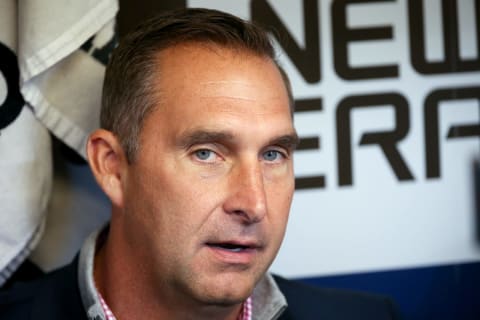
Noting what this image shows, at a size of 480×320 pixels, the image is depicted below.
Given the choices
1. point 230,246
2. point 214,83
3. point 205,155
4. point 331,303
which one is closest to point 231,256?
point 230,246

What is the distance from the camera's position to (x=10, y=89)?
1.47 meters

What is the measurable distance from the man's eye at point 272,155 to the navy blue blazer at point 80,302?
1.04 feet

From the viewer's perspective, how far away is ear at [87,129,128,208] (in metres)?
1.34

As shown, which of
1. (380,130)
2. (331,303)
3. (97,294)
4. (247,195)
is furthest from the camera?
(380,130)

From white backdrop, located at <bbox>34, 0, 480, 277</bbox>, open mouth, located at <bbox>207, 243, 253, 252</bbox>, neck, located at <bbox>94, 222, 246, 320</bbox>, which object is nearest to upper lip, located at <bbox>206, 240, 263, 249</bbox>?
open mouth, located at <bbox>207, 243, 253, 252</bbox>

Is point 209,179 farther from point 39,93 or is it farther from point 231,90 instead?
point 39,93

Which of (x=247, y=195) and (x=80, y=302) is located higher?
(x=247, y=195)

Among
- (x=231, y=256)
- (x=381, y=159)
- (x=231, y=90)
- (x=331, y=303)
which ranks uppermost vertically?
(x=231, y=90)

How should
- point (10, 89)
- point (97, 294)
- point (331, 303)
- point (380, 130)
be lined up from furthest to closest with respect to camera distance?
point (380, 130), point (331, 303), point (10, 89), point (97, 294)

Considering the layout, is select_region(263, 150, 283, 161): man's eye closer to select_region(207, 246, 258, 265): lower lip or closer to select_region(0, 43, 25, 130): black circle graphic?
select_region(207, 246, 258, 265): lower lip

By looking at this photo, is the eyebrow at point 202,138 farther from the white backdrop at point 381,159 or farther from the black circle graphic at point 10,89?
the white backdrop at point 381,159

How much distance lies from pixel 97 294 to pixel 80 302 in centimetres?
4

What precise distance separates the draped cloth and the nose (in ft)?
1.28

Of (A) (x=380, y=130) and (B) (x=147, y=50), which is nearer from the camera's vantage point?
(B) (x=147, y=50)
